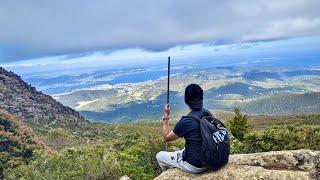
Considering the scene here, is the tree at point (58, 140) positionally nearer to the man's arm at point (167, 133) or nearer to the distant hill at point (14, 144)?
the distant hill at point (14, 144)

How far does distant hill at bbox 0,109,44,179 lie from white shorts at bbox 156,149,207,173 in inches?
2455

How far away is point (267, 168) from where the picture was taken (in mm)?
15953

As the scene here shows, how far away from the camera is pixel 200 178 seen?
1531 cm

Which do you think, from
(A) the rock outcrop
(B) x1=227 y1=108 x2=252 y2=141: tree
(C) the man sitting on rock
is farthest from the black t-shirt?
(B) x1=227 y1=108 x2=252 y2=141: tree

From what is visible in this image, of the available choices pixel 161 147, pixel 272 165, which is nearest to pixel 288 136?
pixel 161 147

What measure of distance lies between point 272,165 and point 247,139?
170 feet

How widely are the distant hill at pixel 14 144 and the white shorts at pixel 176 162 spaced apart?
6236cm

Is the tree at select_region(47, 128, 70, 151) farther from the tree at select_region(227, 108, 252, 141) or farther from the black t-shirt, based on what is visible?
the black t-shirt

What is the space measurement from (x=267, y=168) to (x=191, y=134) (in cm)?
320

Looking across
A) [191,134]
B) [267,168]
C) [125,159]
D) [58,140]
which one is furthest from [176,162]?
[58,140]

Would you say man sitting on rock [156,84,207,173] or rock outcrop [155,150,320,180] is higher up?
man sitting on rock [156,84,207,173]

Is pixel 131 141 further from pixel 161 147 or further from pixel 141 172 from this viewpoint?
pixel 141 172

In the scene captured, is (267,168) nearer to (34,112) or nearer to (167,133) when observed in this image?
(167,133)

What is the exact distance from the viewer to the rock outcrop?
15.3 m
